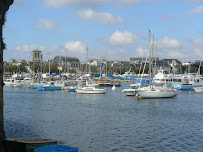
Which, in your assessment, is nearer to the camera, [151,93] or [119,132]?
[119,132]

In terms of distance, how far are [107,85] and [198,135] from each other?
98.2 metres

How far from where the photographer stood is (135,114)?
43094 millimetres

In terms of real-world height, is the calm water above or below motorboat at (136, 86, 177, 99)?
below

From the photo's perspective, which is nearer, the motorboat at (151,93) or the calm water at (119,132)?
the calm water at (119,132)

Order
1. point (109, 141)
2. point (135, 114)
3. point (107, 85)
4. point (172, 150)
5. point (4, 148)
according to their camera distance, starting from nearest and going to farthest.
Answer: point (4, 148)
point (172, 150)
point (109, 141)
point (135, 114)
point (107, 85)

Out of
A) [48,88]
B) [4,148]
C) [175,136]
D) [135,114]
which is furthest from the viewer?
[48,88]

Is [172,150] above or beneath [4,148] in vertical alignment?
beneath

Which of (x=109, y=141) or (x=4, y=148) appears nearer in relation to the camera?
(x=4, y=148)

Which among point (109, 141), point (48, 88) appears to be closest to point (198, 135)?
point (109, 141)

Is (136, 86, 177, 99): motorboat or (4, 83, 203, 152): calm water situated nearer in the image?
(4, 83, 203, 152): calm water

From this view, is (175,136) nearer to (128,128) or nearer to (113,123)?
(128,128)

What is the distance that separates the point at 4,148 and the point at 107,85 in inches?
4315

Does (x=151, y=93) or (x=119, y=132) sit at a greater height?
(x=151, y=93)

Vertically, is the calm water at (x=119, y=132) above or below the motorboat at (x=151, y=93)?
below
